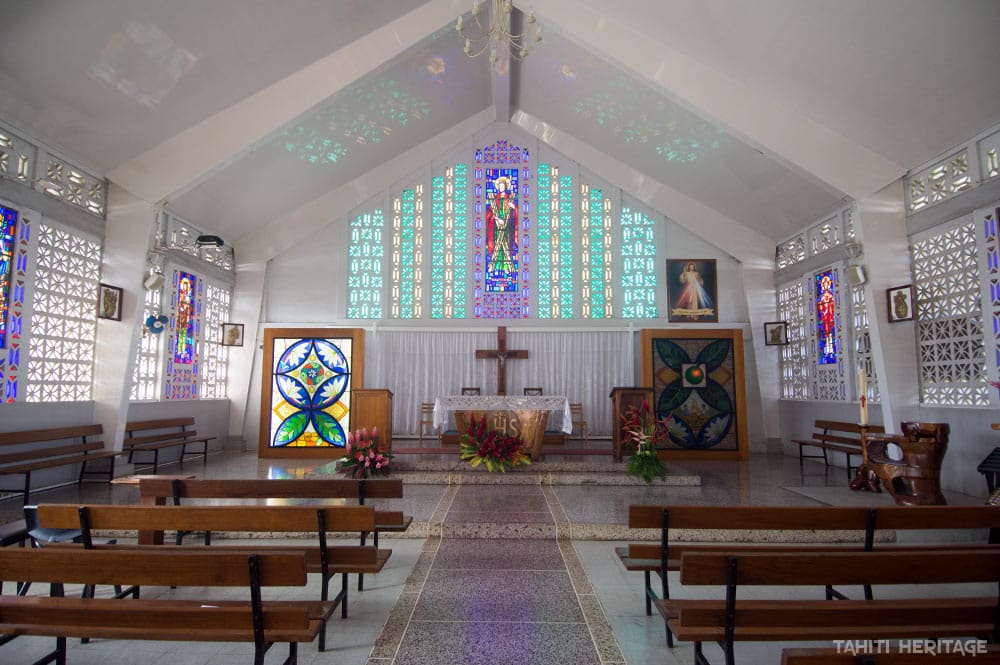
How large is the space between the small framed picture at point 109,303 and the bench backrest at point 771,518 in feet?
23.3

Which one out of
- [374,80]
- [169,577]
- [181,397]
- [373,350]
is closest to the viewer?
[169,577]

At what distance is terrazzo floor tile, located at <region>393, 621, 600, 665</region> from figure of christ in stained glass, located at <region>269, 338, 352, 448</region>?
7.34 meters

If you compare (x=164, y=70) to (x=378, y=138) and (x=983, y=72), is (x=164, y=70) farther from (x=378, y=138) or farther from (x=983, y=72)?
(x=983, y=72)

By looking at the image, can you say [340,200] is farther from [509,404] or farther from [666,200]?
[666,200]

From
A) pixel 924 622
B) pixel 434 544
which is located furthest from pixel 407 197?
pixel 924 622

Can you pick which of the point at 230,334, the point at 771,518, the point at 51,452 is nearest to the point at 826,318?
the point at 771,518

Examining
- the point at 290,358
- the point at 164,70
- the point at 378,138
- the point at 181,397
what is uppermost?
the point at 378,138

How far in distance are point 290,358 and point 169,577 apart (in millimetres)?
8528

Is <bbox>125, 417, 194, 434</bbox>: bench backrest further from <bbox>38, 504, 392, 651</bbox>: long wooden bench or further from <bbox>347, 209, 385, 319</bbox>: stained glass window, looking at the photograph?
<bbox>38, 504, 392, 651</bbox>: long wooden bench

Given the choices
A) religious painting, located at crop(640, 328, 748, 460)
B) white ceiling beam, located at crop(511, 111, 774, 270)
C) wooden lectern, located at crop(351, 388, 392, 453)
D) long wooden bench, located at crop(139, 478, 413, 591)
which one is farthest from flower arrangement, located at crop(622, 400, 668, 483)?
white ceiling beam, located at crop(511, 111, 774, 270)

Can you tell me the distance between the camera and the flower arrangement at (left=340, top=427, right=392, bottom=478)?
252 inches

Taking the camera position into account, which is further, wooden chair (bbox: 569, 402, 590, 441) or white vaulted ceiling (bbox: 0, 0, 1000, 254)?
wooden chair (bbox: 569, 402, 590, 441)

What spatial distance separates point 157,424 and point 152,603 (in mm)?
6921

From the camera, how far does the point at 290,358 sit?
10.2 meters
